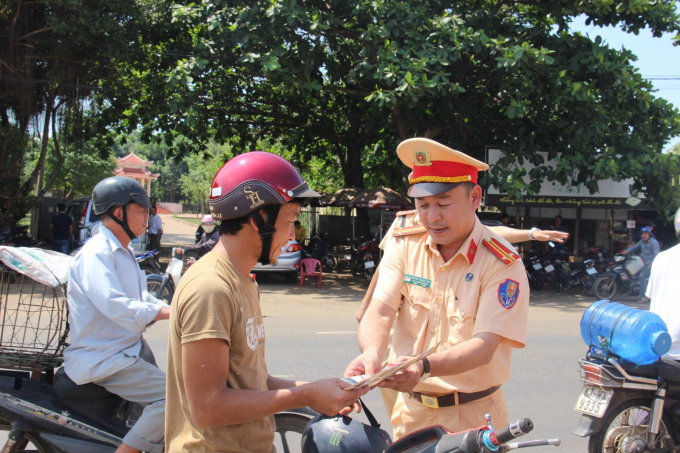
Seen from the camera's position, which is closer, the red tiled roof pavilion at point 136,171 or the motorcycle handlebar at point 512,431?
the motorcycle handlebar at point 512,431

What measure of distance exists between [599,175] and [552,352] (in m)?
5.87

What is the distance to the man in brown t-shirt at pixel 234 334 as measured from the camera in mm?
1713

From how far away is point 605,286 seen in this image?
1388 cm

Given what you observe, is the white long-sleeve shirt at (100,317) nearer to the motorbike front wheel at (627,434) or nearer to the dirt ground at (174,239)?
the motorbike front wheel at (627,434)

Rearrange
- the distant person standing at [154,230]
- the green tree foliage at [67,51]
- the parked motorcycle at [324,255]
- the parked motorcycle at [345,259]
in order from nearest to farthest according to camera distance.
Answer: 1. the green tree foliage at [67,51]
2. the parked motorcycle at [324,255]
3. the parked motorcycle at [345,259]
4. the distant person standing at [154,230]

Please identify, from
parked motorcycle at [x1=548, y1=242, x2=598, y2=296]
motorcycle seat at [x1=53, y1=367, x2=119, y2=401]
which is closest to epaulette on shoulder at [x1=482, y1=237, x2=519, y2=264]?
motorcycle seat at [x1=53, y1=367, x2=119, y2=401]

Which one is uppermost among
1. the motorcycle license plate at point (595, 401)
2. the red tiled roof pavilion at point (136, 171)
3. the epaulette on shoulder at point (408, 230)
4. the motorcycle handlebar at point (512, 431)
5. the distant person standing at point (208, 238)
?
the red tiled roof pavilion at point (136, 171)

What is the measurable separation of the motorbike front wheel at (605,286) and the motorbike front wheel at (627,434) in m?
10.6

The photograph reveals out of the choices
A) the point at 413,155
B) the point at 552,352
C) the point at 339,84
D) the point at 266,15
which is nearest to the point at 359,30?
the point at 266,15

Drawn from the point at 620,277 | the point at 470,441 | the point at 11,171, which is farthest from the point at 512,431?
the point at 11,171

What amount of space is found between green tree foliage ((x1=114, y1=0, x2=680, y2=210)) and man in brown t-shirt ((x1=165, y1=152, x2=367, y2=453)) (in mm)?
9600

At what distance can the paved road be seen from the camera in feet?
17.8

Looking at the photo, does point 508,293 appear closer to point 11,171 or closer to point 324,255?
point 324,255

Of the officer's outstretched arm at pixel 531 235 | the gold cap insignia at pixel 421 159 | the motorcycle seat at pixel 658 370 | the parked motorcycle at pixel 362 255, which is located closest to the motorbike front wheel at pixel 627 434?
the motorcycle seat at pixel 658 370
